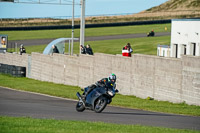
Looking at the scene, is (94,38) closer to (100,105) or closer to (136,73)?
(136,73)

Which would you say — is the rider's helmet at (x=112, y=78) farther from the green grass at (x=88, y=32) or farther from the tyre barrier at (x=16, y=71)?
the green grass at (x=88, y=32)

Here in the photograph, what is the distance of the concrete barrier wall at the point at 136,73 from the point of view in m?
23.5

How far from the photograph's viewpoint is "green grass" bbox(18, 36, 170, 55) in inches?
2079

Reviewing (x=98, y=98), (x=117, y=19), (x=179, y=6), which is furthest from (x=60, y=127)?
(x=179, y=6)

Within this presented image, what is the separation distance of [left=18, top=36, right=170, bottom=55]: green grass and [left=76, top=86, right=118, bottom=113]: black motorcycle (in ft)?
103

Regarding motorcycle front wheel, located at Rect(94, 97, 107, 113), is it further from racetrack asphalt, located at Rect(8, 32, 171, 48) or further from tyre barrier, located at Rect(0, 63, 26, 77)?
racetrack asphalt, located at Rect(8, 32, 171, 48)

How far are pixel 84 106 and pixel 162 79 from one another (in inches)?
292

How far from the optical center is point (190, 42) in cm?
3275

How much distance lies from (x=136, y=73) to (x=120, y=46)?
29907 mm

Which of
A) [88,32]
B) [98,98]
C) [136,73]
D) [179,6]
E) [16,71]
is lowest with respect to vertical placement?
[16,71]

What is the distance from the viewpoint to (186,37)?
33188 millimetres

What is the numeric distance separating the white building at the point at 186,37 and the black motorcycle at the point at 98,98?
14.4m

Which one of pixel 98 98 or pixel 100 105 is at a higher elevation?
pixel 98 98

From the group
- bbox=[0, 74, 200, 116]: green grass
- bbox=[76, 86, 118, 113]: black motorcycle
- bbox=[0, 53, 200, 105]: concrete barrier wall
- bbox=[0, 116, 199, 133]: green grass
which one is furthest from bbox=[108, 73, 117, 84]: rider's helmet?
bbox=[0, 53, 200, 105]: concrete barrier wall
